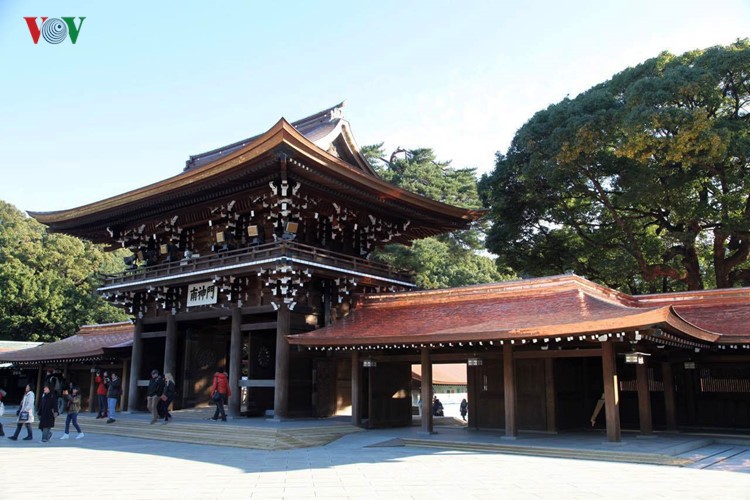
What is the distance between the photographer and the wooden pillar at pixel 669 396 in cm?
1745

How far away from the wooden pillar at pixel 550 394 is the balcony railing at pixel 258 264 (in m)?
7.00

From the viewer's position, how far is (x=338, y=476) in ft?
34.9

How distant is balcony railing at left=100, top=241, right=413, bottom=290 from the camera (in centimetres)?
1822

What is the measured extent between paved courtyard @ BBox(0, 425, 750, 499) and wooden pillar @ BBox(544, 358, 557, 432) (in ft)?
11.5

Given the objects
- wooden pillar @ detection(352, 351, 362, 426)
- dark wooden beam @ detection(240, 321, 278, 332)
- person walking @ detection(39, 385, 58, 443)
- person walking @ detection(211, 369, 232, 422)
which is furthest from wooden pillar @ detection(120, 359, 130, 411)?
wooden pillar @ detection(352, 351, 362, 426)

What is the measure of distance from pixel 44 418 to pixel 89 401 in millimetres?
13881

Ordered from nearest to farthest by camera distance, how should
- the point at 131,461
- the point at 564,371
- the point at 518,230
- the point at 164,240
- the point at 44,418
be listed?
1. the point at 131,461
2. the point at 44,418
3. the point at 564,371
4. the point at 164,240
5. the point at 518,230

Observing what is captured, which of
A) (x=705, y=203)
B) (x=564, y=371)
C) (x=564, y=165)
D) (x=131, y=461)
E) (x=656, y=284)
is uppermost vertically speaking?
(x=564, y=165)

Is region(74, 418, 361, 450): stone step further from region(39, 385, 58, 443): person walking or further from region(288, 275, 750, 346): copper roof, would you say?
region(39, 385, 58, 443): person walking

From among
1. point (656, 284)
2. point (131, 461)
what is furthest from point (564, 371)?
point (656, 284)

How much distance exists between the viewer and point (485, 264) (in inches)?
2286

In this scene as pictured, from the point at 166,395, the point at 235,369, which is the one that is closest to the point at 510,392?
the point at 235,369

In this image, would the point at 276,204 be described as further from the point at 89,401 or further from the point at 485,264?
the point at 485,264

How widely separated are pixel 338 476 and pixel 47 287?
131ft
